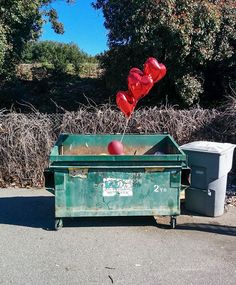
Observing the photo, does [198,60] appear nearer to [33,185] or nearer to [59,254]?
[33,185]

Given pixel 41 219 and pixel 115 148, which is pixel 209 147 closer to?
pixel 115 148

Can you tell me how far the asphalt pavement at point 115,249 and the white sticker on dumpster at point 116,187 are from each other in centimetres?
53

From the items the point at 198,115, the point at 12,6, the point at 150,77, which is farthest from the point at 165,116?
the point at 12,6

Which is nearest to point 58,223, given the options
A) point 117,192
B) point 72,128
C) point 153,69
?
point 117,192

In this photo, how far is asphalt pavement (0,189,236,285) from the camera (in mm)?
4555

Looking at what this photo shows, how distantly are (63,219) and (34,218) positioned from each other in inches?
18.2

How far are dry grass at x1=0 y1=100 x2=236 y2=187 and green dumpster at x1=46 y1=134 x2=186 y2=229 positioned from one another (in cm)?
242

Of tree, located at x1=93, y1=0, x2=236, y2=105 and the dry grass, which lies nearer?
the dry grass

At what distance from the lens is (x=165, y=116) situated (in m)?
8.41

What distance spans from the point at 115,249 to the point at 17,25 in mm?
9202

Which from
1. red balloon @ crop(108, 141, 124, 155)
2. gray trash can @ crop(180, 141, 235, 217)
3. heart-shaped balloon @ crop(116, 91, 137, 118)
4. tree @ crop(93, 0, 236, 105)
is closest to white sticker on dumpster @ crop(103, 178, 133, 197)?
red balloon @ crop(108, 141, 124, 155)

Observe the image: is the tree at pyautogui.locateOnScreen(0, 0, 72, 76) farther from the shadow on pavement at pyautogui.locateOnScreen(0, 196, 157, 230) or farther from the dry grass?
the shadow on pavement at pyautogui.locateOnScreen(0, 196, 157, 230)

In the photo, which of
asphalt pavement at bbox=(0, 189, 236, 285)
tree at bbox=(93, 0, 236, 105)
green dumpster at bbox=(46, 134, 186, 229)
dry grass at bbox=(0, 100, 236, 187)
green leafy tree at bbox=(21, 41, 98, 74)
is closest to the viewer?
asphalt pavement at bbox=(0, 189, 236, 285)

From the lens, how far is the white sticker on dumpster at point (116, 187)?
5.71 m
